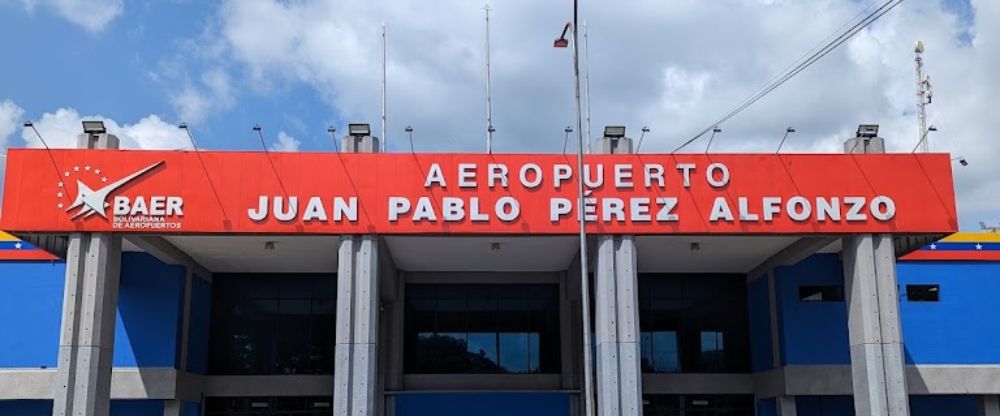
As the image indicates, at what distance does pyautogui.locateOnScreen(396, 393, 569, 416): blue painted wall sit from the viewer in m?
36.3

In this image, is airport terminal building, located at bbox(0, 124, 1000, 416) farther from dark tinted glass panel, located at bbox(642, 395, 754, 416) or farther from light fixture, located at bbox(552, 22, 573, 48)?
light fixture, located at bbox(552, 22, 573, 48)

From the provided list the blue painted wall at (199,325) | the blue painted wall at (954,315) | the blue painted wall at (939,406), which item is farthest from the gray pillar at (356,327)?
the blue painted wall at (939,406)

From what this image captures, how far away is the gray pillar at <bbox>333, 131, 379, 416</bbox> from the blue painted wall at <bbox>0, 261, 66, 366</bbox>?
43.7 feet

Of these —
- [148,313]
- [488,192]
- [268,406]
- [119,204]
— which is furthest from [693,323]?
[119,204]

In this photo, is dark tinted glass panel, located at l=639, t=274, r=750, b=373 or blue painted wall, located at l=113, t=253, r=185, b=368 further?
dark tinted glass panel, located at l=639, t=274, r=750, b=373

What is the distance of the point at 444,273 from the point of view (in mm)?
37781

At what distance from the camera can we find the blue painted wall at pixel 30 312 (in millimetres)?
33281

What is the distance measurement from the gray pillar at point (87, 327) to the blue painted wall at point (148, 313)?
6.76 meters

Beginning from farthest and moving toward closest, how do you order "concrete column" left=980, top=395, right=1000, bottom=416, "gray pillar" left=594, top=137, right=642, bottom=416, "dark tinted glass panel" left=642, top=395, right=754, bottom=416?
1. "dark tinted glass panel" left=642, top=395, right=754, bottom=416
2. "concrete column" left=980, top=395, right=1000, bottom=416
3. "gray pillar" left=594, top=137, right=642, bottom=416

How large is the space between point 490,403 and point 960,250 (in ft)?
58.5

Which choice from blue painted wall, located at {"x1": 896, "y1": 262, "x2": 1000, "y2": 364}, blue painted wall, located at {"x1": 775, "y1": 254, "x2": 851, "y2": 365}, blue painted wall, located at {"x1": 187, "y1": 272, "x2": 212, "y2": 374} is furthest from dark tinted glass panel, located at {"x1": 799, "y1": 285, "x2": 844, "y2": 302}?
blue painted wall, located at {"x1": 187, "y1": 272, "x2": 212, "y2": 374}

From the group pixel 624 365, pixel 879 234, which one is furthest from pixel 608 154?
pixel 879 234

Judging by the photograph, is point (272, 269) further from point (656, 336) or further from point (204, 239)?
point (656, 336)

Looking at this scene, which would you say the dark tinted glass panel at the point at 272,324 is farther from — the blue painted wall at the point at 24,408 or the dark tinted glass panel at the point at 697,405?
the dark tinted glass panel at the point at 697,405
